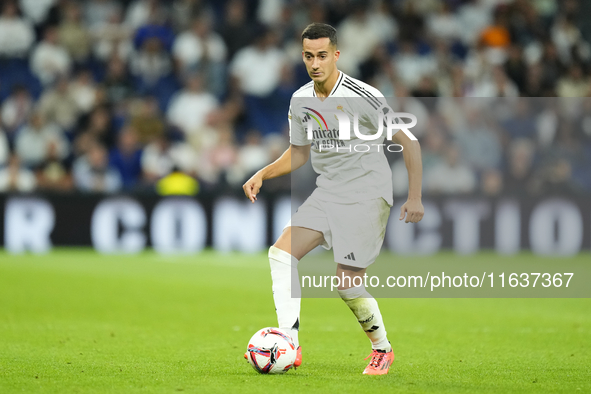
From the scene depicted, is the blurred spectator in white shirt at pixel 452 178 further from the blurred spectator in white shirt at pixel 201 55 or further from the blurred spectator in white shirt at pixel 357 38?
the blurred spectator in white shirt at pixel 201 55

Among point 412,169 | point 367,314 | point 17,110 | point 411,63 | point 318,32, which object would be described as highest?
point 411,63

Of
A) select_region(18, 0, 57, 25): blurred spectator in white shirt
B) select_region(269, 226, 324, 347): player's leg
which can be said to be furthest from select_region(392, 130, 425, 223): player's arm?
select_region(18, 0, 57, 25): blurred spectator in white shirt

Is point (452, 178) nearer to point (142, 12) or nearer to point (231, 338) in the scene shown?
point (142, 12)

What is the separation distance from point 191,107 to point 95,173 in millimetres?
2414

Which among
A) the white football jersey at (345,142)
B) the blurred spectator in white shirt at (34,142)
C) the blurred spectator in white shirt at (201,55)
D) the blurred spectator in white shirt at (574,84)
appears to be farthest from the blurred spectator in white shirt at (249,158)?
the white football jersey at (345,142)

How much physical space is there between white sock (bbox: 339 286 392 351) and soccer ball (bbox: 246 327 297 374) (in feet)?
1.44

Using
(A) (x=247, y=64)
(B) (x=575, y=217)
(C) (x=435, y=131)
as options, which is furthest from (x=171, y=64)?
(B) (x=575, y=217)

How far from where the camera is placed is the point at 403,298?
962 cm

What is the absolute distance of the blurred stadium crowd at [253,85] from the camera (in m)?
14.2

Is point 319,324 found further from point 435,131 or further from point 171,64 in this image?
point 171,64

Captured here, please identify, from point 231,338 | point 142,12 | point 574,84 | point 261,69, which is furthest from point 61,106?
point 231,338

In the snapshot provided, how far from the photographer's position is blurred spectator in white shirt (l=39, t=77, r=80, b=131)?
15.1 m

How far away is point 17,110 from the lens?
14906 mm

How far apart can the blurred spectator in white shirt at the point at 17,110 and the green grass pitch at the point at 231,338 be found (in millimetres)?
4241
